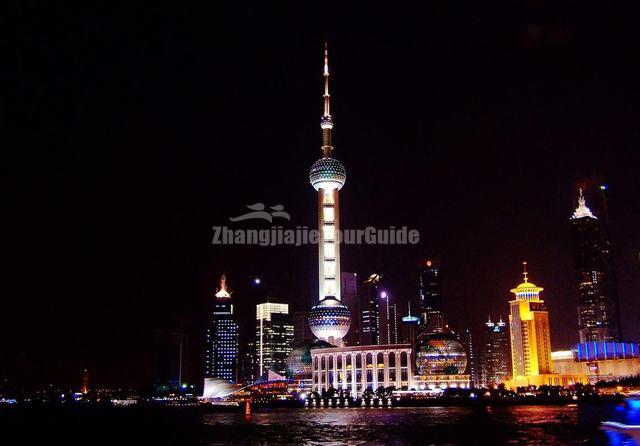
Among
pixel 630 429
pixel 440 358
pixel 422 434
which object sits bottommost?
pixel 422 434

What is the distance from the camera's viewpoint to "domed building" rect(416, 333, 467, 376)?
601ft

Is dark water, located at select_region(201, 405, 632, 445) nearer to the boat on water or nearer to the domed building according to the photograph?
the boat on water

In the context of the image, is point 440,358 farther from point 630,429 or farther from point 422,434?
point 630,429

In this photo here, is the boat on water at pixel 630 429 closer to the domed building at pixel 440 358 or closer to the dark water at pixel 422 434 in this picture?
the dark water at pixel 422 434

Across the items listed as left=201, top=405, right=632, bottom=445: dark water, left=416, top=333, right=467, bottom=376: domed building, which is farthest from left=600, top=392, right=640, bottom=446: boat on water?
left=416, top=333, right=467, bottom=376: domed building

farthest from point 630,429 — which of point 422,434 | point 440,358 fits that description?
point 440,358

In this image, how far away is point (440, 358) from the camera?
602 ft

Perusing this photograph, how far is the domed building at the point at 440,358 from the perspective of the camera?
183m

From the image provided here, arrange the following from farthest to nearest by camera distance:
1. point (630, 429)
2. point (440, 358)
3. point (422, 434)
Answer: point (440, 358) < point (422, 434) < point (630, 429)

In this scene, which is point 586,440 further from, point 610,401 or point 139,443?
point 610,401

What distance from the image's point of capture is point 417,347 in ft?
625

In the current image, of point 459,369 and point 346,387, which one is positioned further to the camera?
point 346,387

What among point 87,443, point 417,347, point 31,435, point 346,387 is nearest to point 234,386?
point 346,387

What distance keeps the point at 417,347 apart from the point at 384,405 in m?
30.8
